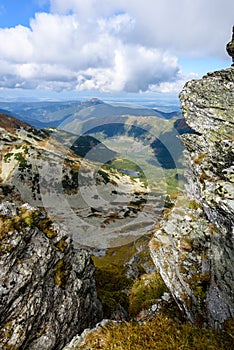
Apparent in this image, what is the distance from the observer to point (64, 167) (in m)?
156

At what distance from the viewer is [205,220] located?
17562mm

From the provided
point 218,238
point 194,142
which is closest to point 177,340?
point 218,238

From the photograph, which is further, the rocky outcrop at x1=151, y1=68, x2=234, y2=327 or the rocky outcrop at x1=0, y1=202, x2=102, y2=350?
the rocky outcrop at x1=0, y1=202, x2=102, y2=350

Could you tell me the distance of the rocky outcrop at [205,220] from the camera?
36.4 ft

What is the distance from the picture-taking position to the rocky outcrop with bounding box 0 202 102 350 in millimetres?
14211

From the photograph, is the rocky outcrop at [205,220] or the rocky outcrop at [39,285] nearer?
the rocky outcrop at [205,220]

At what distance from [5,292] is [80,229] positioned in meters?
93.8

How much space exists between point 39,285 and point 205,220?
12530mm

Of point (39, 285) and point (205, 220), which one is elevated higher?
point (205, 220)

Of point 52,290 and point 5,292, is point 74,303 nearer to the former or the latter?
point 52,290

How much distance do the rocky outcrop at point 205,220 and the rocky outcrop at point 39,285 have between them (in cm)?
685

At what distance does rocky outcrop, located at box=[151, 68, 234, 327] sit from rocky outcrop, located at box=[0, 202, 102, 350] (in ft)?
22.5

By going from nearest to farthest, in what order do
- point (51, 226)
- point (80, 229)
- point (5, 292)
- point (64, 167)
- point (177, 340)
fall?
point (177, 340) → point (5, 292) → point (51, 226) → point (80, 229) → point (64, 167)

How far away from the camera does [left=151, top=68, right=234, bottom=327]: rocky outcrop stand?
1109 centimetres
